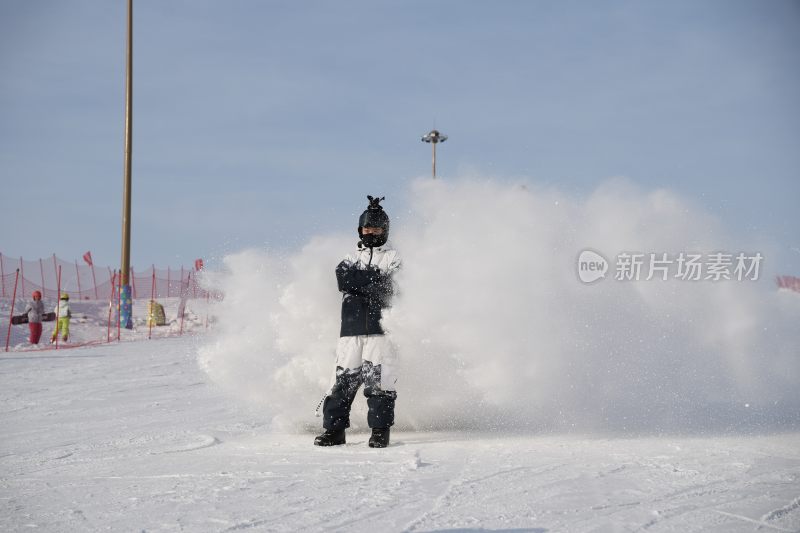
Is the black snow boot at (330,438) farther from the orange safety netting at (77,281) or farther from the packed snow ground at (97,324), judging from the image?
the orange safety netting at (77,281)

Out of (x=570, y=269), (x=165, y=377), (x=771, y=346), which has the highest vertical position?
(x=570, y=269)

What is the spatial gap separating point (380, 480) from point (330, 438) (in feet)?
4.93

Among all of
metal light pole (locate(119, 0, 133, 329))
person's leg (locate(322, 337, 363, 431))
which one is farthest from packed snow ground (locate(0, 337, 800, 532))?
metal light pole (locate(119, 0, 133, 329))

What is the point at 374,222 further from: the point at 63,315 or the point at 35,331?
the point at 35,331

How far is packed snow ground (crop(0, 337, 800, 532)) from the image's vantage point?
3.82 metres

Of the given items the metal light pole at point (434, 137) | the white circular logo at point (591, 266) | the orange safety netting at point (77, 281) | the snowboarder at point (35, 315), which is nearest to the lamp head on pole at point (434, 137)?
the metal light pole at point (434, 137)

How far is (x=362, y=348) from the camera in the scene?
6.23 m

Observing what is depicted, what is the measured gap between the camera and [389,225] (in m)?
6.57

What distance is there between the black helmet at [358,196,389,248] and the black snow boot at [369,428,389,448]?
1450mm

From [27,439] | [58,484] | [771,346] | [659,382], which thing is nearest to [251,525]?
[58,484]

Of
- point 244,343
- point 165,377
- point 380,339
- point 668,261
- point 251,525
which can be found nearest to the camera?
point 251,525

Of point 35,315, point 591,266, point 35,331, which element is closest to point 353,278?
point 591,266

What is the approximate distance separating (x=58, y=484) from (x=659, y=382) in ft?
16.7

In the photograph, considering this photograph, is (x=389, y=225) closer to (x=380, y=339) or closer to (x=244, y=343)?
(x=380, y=339)
